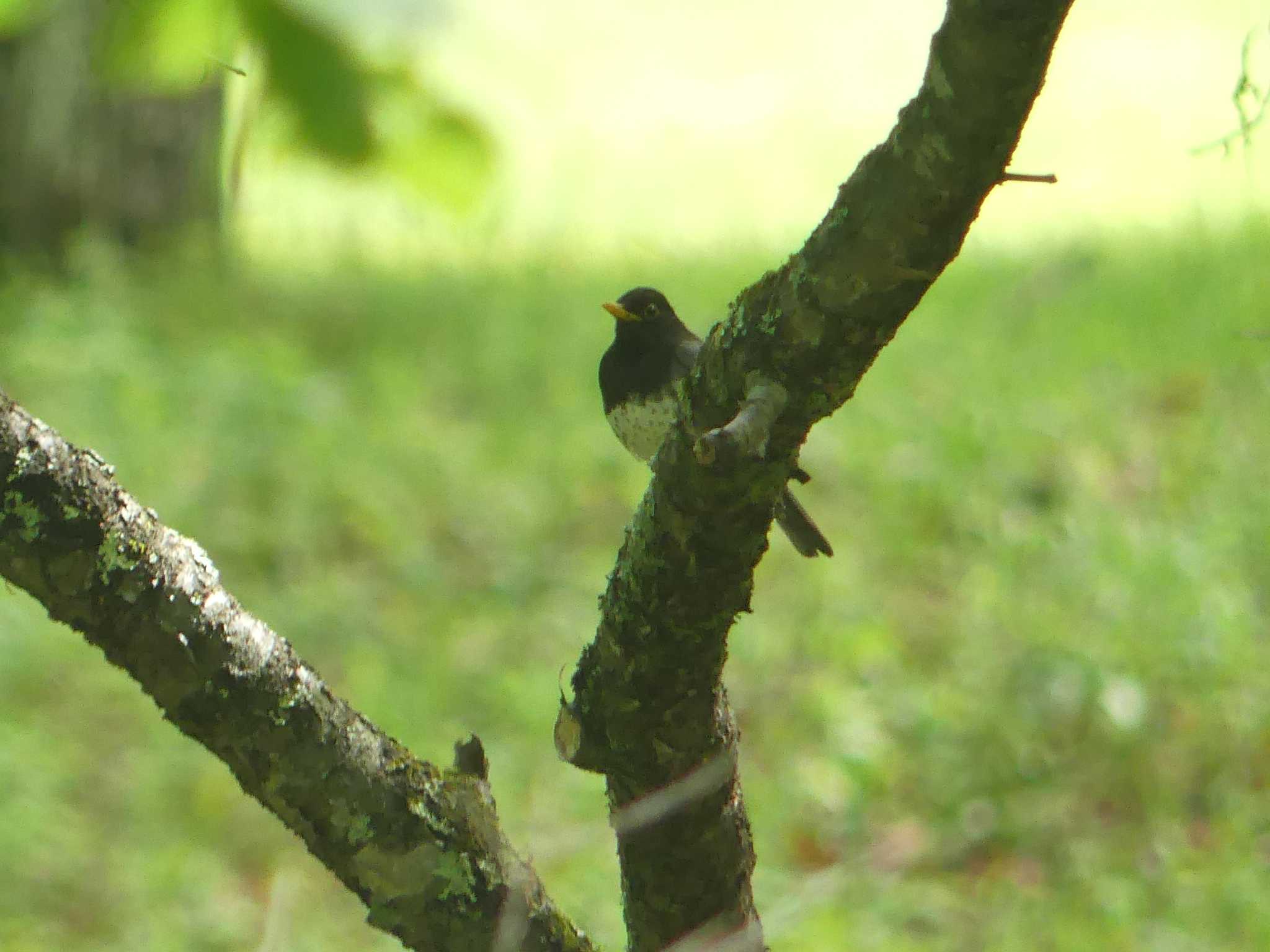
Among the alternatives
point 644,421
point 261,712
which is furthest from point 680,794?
point 644,421

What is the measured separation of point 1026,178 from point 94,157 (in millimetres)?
7785

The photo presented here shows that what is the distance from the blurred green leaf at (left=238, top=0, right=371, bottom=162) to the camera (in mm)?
1447

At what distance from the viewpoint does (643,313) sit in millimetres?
3713

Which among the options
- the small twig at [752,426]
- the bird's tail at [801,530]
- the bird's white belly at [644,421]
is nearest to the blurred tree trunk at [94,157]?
the bird's white belly at [644,421]

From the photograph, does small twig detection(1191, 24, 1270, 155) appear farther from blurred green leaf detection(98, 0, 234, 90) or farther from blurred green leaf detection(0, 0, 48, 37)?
blurred green leaf detection(0, 0, 48, 37)

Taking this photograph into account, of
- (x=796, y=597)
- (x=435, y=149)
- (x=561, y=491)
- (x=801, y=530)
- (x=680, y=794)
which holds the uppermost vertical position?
(x=561, y=491)

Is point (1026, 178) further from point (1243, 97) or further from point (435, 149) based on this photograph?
point (435, 149)

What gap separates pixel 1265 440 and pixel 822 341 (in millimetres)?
4580

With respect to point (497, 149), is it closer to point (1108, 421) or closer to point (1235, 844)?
point (1235, 844)

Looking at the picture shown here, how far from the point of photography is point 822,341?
5.21 ft

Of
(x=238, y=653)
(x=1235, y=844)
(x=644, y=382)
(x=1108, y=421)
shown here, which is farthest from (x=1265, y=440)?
(x=238, y=653)

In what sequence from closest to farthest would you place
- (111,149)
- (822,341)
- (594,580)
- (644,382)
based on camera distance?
(822,341) < (644,382) < (594,580) < (111,149)

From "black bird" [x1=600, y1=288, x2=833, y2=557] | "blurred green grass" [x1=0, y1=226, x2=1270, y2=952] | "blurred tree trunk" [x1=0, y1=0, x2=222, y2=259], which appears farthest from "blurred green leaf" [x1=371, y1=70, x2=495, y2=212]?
"blurred tree trunk" [x1=0, y1=0, x2=222, y2=259]

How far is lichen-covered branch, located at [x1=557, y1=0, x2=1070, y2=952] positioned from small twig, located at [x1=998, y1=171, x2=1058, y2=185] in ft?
0.07
